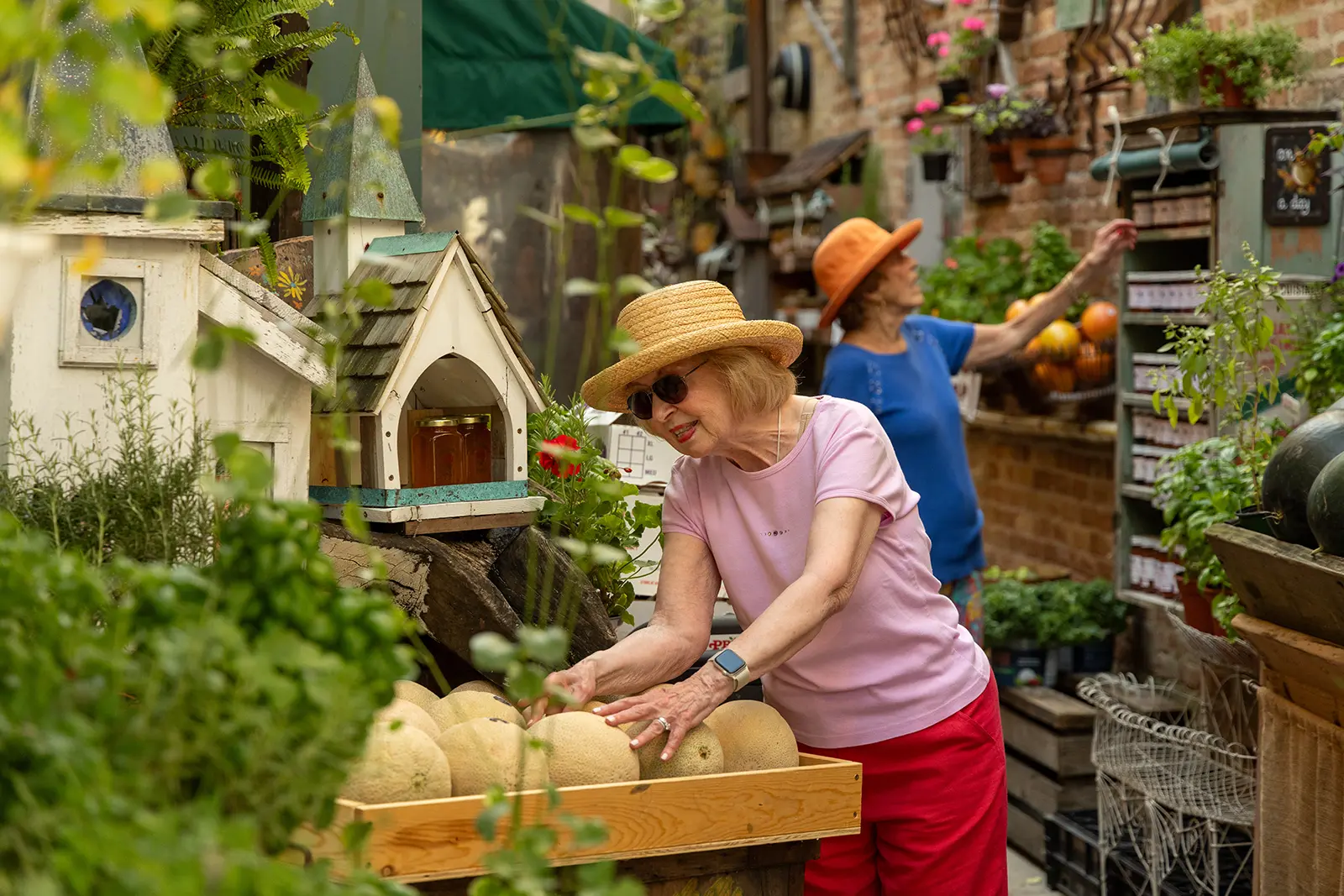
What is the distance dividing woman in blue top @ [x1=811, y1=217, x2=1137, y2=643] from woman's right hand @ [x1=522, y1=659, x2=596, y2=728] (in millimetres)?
2231

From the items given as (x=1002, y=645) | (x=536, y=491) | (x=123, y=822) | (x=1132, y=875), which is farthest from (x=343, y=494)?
(x=1002, y=645)

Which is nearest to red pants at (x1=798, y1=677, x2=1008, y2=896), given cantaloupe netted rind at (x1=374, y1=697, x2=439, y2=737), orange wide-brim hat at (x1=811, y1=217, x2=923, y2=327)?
cantaloupe netted rind at (x1=374, y1=697, x2=439, y2=737)

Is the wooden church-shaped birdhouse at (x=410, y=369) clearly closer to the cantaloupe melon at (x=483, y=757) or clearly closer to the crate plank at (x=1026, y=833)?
the cantaloupe melon at (x=483, y=757)

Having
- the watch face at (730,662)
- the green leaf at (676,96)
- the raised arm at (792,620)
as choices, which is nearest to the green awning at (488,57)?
the raised arm at (792,620)

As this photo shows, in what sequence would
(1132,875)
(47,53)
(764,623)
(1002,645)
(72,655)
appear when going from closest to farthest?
(47,53), (72,655), (764,623), (1132,875), (1002,645)

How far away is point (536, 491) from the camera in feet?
8.13

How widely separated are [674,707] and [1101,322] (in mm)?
3929

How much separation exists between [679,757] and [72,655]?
1.03 meters

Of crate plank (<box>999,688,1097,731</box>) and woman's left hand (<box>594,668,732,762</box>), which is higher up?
woman's left hand (<box>594,668,732,762</box>)

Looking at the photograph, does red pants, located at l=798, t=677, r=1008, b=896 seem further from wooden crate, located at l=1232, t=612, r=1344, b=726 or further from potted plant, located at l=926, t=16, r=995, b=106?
potted plant, located at l=926, t=16, r=995, b=106

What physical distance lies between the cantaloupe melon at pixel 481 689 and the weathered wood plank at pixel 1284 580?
4.96ft

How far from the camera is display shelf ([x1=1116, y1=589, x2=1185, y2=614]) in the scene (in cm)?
474

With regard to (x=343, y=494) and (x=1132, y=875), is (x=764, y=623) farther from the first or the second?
(x=1132, y=875)

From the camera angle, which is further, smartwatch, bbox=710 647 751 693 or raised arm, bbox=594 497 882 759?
smartwatch, bbox=710 647 751 693
